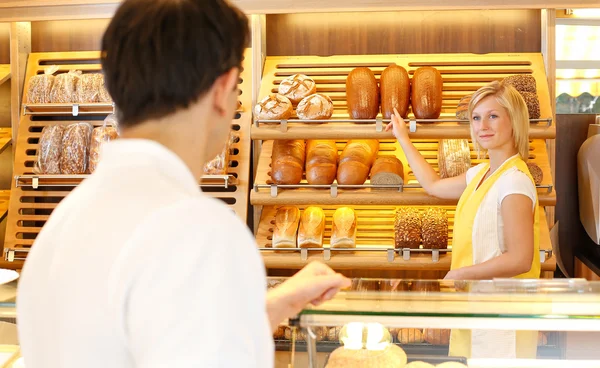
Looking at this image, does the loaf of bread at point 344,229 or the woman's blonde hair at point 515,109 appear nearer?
the woman's blonde hair at point 515,109

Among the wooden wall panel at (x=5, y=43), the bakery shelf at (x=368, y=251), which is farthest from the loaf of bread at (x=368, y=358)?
the wooden wall panel at (x=5, y=43)

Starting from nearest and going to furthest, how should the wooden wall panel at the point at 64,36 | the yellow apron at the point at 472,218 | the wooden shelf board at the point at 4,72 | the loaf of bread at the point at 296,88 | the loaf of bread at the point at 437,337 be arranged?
the loaf of bread at the point at 437,337, the yellow apron at the point at 472,218, the loaf of bread at the point at 296,88, the wooden shelf board at the point at 4,72, the wooden wall panel at the point at 64,36

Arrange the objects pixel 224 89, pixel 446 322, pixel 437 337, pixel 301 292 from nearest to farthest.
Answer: pixel 224 89 < pixel 301 292 < pixel 446 322 < pixel 437 337

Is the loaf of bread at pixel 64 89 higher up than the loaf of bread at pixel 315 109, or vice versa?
the loaf of bread at pixel 64 89

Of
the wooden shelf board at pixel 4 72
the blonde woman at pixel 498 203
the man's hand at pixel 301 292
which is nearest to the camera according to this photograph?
the man's hand at pixel 301 292

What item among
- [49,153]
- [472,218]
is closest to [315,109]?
[472,218]

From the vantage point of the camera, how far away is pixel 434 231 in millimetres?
3135

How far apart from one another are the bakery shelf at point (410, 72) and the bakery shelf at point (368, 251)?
45 centimetres

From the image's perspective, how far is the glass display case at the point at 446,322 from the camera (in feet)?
4.55

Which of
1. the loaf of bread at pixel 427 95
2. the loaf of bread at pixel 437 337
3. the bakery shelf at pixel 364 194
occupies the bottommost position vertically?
the loaf of bread at pixel 437 337

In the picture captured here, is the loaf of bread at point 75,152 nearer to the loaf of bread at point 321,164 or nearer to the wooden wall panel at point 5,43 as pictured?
the wooden wall panel at point 5,43

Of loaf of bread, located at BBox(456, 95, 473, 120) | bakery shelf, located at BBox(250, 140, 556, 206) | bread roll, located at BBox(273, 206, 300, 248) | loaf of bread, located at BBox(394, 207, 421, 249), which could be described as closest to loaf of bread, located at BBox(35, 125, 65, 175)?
bakery shelf, located at BBox(250, 140, 556, 206)

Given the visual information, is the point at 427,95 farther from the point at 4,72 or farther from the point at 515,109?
the point at 4,72

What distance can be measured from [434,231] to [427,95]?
0.60 m
